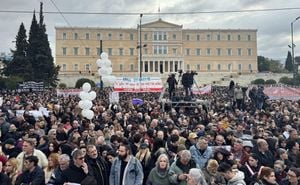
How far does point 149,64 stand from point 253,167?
84.1 m

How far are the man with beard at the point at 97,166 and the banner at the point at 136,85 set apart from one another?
16.7m

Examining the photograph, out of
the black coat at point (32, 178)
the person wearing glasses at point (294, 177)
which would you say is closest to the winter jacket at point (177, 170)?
the person wearing glasses at point (294, 177)

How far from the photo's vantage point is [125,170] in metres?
6.02

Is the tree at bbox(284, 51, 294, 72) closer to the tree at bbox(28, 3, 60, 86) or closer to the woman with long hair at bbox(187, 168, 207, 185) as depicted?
the tree at bbox(28, 3, 60, 86)

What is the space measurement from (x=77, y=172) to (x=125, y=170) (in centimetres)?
89

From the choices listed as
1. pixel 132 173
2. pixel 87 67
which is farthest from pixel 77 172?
pixel 87 67

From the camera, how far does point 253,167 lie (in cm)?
663

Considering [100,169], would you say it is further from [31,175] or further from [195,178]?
[195,178]

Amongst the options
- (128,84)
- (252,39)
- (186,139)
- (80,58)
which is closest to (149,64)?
(80,58)

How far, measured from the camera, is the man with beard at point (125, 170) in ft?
19.7

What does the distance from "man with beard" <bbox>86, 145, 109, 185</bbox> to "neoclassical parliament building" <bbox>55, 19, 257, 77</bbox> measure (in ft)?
265

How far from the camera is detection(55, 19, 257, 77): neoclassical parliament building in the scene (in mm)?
91625

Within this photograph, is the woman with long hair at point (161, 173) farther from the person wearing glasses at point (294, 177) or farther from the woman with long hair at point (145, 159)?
the person wearing glasses at point (294, 177)

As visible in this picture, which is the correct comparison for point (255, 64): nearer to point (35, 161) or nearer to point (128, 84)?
point (128, 84)
